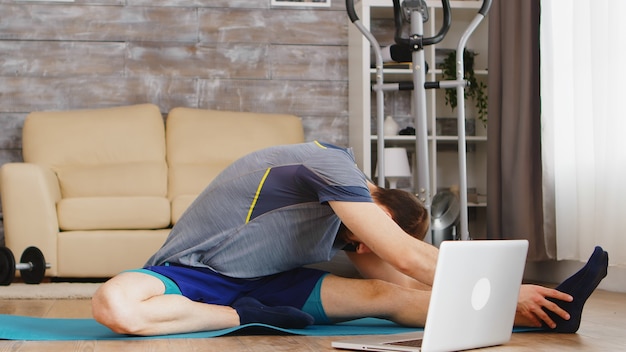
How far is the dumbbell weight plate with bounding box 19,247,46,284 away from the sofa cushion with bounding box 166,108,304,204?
3.10 ft

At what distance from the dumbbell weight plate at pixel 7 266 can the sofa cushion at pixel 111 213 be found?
52cm

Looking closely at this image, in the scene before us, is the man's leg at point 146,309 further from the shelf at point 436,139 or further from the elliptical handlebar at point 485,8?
the shelf at point 436,139

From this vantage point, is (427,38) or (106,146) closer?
(427,38)

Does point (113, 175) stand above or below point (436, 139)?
below

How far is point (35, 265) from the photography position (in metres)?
4.10

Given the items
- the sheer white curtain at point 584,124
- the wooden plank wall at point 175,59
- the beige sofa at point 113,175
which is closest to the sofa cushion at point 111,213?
the beige sofa at point 113,175

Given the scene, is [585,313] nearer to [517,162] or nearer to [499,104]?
[517,162]

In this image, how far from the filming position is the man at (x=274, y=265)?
2125mm

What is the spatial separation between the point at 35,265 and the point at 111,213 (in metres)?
0.50

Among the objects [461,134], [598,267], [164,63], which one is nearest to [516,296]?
[598,267]

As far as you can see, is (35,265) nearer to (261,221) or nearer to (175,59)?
(175,59)

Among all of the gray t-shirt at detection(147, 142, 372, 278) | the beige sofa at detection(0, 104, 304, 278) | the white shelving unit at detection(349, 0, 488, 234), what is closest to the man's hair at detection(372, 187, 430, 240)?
the gray t-shirt at detection(147, 142, 372, 278)

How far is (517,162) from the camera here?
4543 millimetres

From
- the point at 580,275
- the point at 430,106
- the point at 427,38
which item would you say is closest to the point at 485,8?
the point at 427,38
